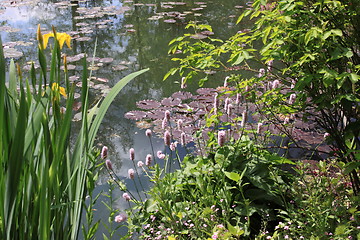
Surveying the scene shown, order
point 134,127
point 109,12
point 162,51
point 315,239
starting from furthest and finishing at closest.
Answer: point 109,12 < point 162,51 < point 134,127 < point 315,239

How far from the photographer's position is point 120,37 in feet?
18.4

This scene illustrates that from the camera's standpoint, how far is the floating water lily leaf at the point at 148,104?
3434 mm

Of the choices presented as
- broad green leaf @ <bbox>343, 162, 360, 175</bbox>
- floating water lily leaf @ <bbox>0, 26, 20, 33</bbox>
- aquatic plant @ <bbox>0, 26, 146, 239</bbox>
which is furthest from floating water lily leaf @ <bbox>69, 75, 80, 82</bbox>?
broad green leaf @ <bbox>343, 162, 360, 175</bbox>

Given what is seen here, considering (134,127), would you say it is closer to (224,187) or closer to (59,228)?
(224,187)

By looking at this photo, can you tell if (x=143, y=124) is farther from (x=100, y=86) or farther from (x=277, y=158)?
(x=277, y=158)

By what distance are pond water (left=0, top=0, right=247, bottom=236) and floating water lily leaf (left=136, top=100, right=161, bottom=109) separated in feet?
0.24

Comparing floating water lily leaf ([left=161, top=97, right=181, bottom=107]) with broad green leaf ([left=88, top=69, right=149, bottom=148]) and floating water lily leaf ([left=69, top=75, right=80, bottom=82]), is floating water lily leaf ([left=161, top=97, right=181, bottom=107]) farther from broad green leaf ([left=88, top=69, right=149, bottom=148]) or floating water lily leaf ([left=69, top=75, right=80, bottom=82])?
broad green leaf ([left=88, top=69, right=149, bottom=148])

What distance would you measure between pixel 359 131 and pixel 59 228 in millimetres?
1240

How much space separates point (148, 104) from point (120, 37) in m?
2.44

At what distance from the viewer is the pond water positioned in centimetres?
315

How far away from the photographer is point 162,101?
11.5 ft

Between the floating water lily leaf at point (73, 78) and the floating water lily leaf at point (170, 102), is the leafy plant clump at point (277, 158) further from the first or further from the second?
the floating water lily leaf at point (73, 78)

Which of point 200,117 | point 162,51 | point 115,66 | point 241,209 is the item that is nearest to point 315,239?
point 241,209

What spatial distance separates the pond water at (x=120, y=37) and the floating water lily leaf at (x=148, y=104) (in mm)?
73
